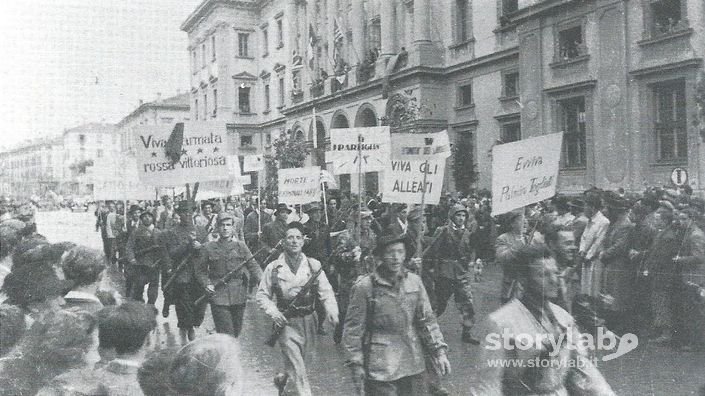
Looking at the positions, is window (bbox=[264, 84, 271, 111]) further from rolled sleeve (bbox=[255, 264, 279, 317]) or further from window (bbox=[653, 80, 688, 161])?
rolled sleeve (bbox=[255, 264, 279, 317])

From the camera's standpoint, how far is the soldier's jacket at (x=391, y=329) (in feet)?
13.6

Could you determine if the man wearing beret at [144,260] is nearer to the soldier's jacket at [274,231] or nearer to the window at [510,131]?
the soldier's jacket at [274,231]

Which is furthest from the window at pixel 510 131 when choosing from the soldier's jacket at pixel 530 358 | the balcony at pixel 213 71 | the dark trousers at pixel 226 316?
the balcony at pixel 213 71

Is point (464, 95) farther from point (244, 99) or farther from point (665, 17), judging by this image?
point (244, 99)

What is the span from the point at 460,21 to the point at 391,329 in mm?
24097

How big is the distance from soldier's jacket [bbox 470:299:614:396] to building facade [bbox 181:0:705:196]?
1200 centimetres

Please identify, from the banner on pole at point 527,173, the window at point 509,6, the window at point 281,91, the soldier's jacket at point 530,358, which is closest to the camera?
the soldier's jacket at point 530,358

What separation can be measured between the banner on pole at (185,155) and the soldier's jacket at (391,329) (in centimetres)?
485

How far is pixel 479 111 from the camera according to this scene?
2469 centimetres

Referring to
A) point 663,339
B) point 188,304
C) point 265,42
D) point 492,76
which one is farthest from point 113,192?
point 265,42

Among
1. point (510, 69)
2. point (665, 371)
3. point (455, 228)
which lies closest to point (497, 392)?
point (665, 371)

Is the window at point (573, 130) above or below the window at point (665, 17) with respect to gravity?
below

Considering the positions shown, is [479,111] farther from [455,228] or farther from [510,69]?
[455,228]

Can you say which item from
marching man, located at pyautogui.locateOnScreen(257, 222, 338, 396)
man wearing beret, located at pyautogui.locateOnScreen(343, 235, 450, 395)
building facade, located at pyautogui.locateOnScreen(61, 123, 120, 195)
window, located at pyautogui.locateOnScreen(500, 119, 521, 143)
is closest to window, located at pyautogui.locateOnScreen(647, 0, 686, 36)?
window, located at pyautogui.locateOnScreen(500, 119, 521, 143)
